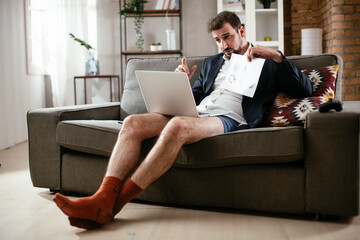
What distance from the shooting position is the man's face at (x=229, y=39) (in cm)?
212

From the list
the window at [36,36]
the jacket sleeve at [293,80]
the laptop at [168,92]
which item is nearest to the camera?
the laptop at [168,92]

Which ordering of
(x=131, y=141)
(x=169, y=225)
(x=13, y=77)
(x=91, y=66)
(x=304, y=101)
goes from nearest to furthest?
(x=169, y=225) < (x=131, y=141) < (x=304, y=101) < (x=13, y=77) < (x=91, y=66)

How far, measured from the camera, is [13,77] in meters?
3.89

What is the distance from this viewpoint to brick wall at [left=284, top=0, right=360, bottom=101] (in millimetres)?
4766

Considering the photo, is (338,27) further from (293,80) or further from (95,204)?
(95,204)

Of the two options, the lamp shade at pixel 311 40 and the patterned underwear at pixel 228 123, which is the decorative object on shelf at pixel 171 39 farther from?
the patterned underwear at pixel 228 123

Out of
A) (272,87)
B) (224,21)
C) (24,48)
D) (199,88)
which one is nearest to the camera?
(272,87)

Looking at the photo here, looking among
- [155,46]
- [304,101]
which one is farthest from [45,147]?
[155,46]

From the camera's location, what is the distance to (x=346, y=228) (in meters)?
1.58

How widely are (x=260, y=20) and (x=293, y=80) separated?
3.21m

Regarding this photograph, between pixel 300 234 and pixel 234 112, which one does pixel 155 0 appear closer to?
pixel 234 112

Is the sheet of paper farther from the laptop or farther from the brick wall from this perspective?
the brick wall

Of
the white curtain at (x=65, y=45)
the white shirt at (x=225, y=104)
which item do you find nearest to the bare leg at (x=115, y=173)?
the white shirt at (x=225, y=104)

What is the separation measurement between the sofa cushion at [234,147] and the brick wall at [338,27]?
142 inches
